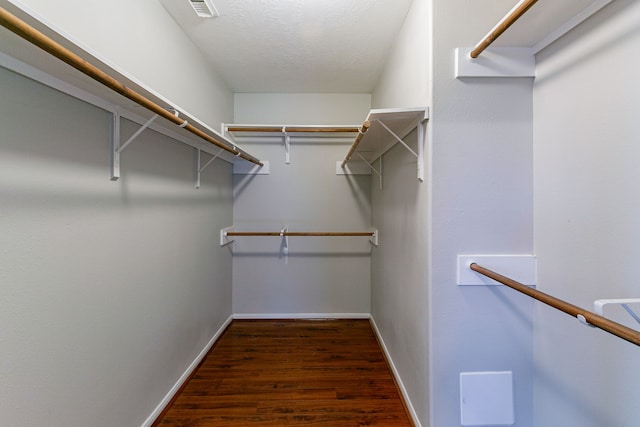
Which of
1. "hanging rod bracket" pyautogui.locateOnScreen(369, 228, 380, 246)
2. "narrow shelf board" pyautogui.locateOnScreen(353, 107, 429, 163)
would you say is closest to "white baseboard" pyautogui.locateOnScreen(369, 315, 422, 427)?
"hanging rod bracket" pyautogui.locateOnScreen(369, 228, 380, 246)

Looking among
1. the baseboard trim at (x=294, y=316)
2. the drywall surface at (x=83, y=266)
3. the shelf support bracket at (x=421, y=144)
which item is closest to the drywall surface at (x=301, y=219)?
the baseboard trim at (x=294, y=316)

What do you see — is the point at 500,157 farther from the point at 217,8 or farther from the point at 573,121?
the point at 217,8

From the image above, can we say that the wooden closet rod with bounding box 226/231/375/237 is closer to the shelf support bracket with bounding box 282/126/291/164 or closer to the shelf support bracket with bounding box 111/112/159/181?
the shelf support bracket with bounding box 282/126/291/164

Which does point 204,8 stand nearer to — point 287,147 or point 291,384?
point 287,147

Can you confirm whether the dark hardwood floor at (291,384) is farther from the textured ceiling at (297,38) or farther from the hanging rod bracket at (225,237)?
the textured ceiling at (297,38)

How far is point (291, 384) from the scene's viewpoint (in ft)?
6.11

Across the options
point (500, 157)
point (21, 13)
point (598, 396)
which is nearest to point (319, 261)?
point (500, 157)

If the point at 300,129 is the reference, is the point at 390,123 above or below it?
below

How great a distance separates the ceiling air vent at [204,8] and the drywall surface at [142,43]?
198 mm

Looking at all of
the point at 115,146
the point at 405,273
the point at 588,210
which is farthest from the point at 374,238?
the point at 115,146

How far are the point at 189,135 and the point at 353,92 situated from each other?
181 cm

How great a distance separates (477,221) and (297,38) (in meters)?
1.70

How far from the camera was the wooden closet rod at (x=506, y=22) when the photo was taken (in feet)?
2.87

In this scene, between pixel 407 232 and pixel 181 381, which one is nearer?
pixel 407 232
